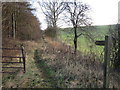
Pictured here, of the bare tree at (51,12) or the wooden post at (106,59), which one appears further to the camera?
the bare tree at (51,12)

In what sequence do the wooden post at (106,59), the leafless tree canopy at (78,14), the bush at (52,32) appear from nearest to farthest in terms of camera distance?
the wooden post at (106,59)
the leafless tree canopy at (78,14)
the bush at (52,32)

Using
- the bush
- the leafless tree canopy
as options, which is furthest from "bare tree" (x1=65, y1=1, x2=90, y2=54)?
the bush

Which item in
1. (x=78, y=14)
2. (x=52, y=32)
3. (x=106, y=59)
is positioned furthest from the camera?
(x=52, y=32)

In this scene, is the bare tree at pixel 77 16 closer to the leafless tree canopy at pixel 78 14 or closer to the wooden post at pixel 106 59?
the leafless tree canopy at pixel 78 14

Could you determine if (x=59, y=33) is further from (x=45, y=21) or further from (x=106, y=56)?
(x=106, y=56)

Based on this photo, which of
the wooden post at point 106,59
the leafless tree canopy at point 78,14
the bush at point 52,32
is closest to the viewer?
the wooden post at point 106,59

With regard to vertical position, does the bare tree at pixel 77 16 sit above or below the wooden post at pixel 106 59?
above

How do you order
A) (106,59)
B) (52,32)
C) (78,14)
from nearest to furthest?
(106,59)
(78,14)
(52,32)

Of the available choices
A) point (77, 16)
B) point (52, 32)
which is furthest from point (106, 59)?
point (52, 32)

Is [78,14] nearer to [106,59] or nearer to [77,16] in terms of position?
[77,16]

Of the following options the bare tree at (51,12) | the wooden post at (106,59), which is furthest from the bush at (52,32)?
the wooden post at (106,59)

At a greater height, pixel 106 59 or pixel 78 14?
pixel 78 14

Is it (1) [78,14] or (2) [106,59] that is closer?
(2) [106,59]

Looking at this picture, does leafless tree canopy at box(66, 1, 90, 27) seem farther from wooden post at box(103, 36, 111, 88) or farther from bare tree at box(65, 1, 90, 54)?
wooden post at box(103, 36, 111, 88)
